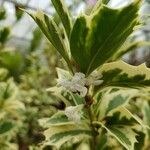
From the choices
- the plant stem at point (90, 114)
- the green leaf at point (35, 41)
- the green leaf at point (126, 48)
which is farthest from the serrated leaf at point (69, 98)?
the green leaf at point (35, 41)

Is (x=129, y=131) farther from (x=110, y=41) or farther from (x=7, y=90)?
(x=7, y=90)

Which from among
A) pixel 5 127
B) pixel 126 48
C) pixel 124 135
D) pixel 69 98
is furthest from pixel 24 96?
pixel 124 135

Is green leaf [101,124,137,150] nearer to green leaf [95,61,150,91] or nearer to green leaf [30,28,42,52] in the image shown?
green leaf [95,61,150,91]

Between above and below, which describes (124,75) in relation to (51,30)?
below

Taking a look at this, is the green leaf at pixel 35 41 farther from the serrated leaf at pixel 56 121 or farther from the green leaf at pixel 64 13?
the green leaf at pixel 64 13

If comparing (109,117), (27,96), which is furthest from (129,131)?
(27,96)

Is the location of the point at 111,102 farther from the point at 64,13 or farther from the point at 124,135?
the point at 64,13
